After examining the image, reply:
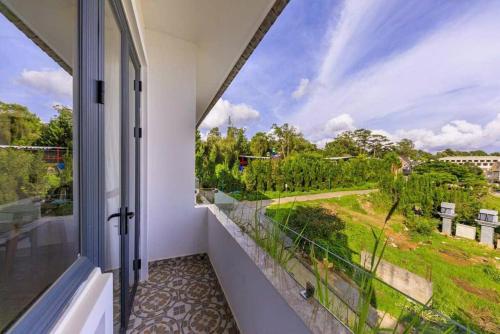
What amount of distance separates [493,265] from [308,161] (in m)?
1.08

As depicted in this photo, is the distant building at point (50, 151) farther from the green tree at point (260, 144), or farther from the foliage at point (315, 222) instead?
the green tree at point (260, 144)

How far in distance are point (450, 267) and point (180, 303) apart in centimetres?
232

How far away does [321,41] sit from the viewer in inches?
63.0

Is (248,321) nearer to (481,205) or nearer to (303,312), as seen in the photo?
(303,312)

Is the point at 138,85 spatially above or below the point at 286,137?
above

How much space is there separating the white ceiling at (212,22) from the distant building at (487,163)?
6.09 ft

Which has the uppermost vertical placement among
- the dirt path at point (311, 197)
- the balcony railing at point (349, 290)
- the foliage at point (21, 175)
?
the foliage at point (21, 175)

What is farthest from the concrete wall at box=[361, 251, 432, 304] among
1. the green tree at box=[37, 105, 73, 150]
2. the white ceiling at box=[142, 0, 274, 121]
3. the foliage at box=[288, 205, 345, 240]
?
the white ceiling at box=[142, 0, 274, 121]

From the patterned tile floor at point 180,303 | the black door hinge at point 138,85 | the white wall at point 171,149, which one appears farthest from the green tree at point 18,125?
the white wall at point 171,149

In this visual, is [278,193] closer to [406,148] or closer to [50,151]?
[406,148]

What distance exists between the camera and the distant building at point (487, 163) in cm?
72

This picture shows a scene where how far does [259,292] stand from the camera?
1.50 meters

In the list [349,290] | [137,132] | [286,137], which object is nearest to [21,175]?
[349,290]

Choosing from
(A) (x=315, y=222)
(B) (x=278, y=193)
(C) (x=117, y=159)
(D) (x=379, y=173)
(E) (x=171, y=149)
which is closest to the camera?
(D) (x=379, y=173)
